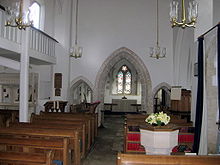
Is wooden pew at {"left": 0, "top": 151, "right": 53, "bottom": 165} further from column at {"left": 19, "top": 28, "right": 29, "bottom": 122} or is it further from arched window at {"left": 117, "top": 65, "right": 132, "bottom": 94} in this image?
arched window at {"left": 117, "top": 65, "right": 132, "bottom": 94}

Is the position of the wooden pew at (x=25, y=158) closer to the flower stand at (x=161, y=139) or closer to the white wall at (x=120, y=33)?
the flower stand at (x=161, y=139)

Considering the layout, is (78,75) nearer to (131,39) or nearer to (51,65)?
(51,65)

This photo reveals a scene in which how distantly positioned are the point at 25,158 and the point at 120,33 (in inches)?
398

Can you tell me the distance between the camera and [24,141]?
11.0 feet

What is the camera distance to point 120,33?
11906 mm

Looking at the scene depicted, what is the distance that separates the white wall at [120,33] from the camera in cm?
1182

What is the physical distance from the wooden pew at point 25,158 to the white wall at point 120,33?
30.6 ft

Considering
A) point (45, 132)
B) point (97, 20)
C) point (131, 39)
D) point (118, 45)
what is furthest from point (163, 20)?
point (45, 132)

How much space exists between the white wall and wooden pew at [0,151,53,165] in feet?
30.6

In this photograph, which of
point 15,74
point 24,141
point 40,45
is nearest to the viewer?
point 24,141

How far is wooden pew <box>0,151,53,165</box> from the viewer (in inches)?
96.8

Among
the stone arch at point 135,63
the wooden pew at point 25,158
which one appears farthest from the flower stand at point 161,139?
the stone arch at point 135,63

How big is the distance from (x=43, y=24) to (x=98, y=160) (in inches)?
321

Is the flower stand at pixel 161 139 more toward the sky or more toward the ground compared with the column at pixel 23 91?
more toward the ground
